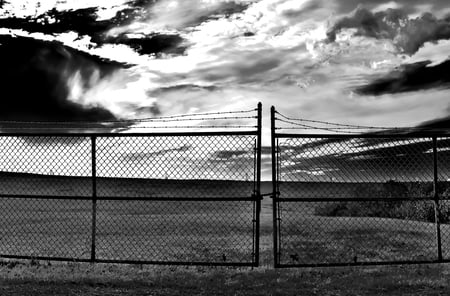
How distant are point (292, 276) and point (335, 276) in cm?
84

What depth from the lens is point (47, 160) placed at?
12.2m

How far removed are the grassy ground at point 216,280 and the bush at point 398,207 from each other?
453 inches

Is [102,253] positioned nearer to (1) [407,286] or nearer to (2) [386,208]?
(1) [407,286]

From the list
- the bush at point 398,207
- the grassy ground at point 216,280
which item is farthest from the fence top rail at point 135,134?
the bush at point 398,207

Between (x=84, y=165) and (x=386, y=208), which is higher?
(x=84, y=165)

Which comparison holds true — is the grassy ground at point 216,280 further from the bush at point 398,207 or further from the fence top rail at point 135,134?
the bush at point 398,207

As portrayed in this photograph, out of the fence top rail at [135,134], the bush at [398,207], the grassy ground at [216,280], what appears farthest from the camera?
the bush at [398,207]

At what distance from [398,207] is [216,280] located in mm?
16017

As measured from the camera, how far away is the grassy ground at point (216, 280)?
28.3 ft

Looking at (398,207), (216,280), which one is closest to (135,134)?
(216,280)

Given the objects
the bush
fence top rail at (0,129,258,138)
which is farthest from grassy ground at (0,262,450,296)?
the bush

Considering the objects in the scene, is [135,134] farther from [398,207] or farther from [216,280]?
[398,207]

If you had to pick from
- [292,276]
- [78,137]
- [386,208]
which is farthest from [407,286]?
[386,208]

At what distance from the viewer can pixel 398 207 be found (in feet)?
76.6
